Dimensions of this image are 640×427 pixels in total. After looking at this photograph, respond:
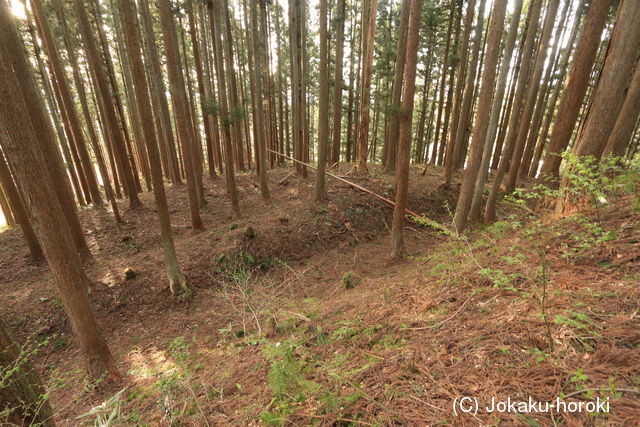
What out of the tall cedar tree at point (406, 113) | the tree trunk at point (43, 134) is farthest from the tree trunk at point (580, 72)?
the tree trunk at point (43, 134)

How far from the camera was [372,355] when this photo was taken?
2969 mm

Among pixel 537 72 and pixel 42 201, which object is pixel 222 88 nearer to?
pixel 42 201

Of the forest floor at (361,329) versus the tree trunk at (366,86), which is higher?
the tree trunk at (366,86)

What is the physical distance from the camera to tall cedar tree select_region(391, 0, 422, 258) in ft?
20.0

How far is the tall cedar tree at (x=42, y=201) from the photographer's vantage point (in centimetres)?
345

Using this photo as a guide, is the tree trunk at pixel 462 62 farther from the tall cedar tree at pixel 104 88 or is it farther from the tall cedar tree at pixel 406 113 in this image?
the tall cedar tree at pixel 104 88

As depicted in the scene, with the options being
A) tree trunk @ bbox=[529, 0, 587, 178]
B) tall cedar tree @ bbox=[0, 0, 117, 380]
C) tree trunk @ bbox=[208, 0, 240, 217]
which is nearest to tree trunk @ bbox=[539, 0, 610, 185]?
tall cedar tree @ bbox=[0, 0, 117, 380]

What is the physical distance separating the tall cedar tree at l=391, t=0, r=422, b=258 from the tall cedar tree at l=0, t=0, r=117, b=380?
6.96 metres

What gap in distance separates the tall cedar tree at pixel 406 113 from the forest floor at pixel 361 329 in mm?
1014

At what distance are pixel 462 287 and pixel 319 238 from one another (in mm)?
6781

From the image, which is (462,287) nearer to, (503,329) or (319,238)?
(503,329)

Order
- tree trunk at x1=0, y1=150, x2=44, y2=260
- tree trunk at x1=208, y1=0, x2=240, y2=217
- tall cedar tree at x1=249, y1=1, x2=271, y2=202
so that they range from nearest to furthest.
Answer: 1. tree trunk at x1=0, y1=150, x2=44, y2=260
2. tree trunk at x1=208, y1=0, x2=240, y2=217
3. tall cedar tree at x1=249, y1=1, x2=271, y2=202

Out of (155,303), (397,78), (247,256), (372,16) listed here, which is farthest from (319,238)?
(372,16)

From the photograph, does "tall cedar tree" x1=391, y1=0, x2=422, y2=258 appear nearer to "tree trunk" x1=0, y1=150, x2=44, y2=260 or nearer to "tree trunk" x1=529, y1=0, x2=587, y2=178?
"tree trunk" x1=529, y1=0, x2=587, y2=178
